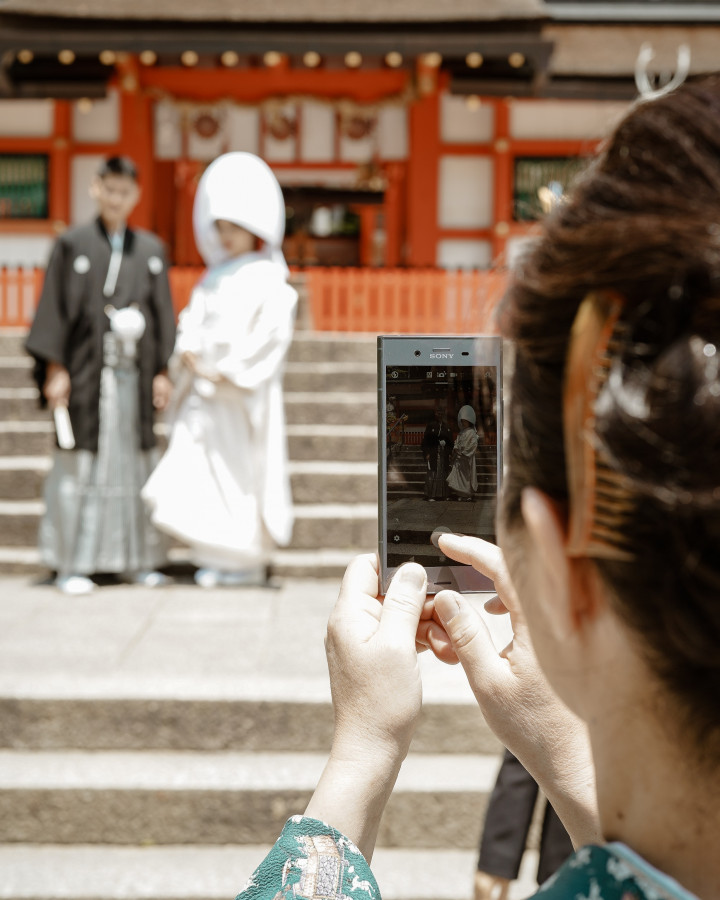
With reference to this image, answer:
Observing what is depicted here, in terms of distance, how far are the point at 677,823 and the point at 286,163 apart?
1075 centimetres

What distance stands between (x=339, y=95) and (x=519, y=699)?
9.71m

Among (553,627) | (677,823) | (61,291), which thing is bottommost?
(677,823)

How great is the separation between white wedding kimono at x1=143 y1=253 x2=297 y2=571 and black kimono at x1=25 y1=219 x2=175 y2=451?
15cm

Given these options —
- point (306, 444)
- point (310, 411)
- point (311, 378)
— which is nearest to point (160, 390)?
point (306, 444)

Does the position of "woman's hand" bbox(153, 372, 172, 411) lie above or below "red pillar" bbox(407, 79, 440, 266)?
below

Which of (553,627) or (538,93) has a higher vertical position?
(538,93)

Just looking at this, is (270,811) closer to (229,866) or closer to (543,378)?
(229,866)

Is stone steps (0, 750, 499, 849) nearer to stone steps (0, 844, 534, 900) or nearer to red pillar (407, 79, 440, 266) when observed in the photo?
stone steps (0, 844, 534, 900)

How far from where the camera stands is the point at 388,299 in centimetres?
868

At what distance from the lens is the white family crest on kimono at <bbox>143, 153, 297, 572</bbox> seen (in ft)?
16.9

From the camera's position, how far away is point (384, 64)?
9.35 metres

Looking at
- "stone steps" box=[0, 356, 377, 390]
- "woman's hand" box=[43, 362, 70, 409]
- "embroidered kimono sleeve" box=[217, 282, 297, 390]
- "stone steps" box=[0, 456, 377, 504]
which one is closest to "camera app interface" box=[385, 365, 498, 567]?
"embroidered kimono sleeve" box=[217, 282, 297, 390]

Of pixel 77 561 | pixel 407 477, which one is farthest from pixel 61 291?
pixel 407 477

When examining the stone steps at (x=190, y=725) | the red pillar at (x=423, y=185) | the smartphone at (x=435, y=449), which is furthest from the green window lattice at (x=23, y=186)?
the smartphone at (x=435, y=449)
